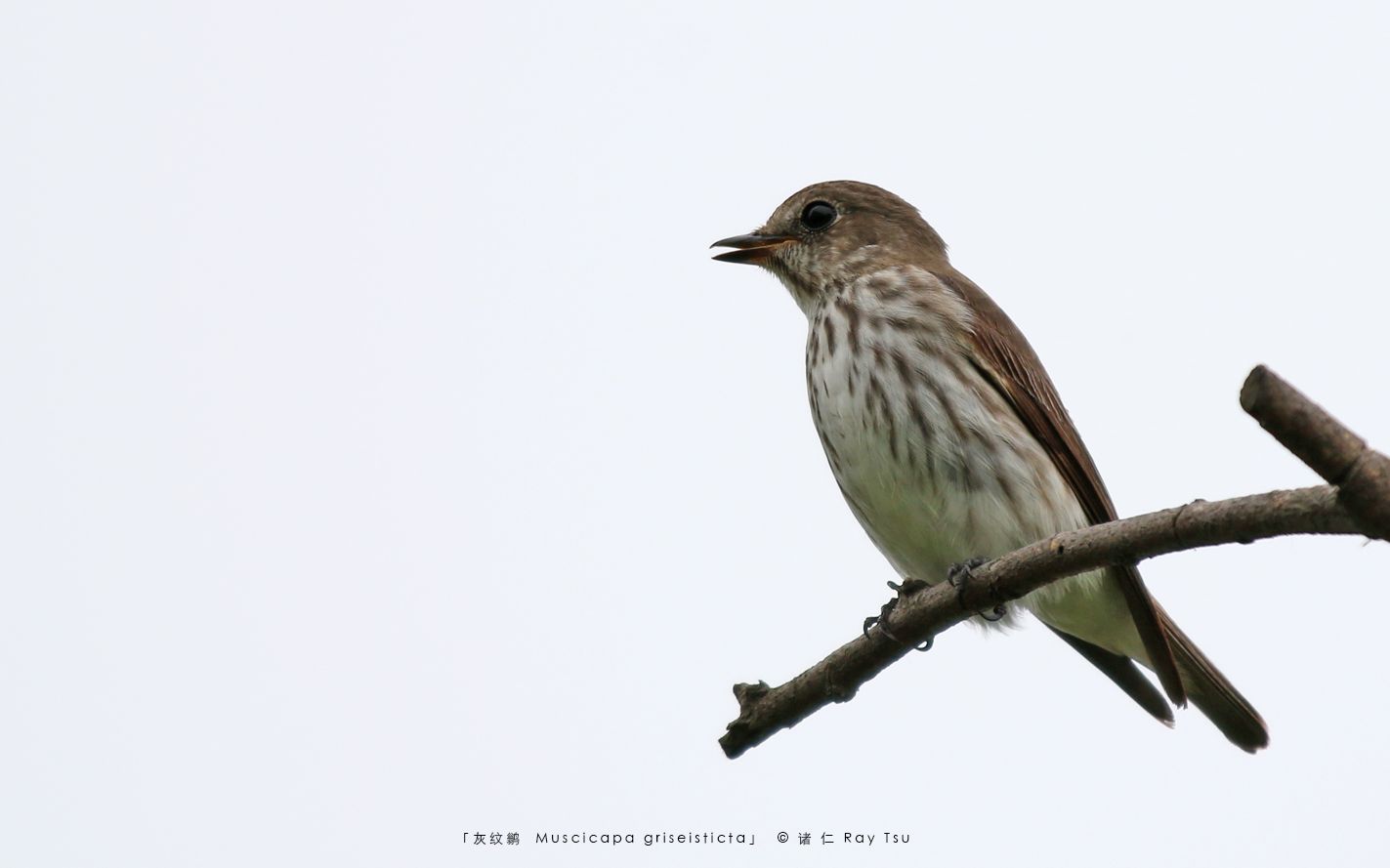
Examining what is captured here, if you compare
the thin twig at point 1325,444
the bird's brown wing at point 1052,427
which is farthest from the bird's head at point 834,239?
the thin twig at point 1325,444

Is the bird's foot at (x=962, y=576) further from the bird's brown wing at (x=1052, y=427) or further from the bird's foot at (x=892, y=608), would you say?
the bird's brown wing at (x=1052, y=427)

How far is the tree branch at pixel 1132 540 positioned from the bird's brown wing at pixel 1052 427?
4.59ft

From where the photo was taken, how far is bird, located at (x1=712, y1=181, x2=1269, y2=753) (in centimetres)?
758

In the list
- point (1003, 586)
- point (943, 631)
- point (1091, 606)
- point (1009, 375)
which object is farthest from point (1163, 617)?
point (1003, 586)

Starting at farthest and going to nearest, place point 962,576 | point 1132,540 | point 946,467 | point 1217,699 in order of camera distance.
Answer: point 1217,699 → point 946,467 → point 962,576 → point 1132,540

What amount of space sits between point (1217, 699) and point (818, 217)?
143 inches

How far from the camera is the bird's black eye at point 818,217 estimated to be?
9.28m

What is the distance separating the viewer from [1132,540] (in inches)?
199

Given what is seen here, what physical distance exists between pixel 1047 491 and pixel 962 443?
552 mm

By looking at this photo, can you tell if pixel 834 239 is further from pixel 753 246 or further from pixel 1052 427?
pixel 1052 427

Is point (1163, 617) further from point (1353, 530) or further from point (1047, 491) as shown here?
point (1353, 530)

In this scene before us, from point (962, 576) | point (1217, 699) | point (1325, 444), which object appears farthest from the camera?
point (1217, 699)

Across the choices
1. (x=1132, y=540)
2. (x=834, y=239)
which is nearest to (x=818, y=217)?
(x=834, y=239)

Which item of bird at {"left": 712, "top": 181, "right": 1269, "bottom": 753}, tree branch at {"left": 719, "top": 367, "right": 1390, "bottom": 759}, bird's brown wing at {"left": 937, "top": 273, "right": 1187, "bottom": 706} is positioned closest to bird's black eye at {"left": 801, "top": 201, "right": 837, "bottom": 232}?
bird at {"left": 712, "top": 181, "right": 1269, "bottom": 753}
